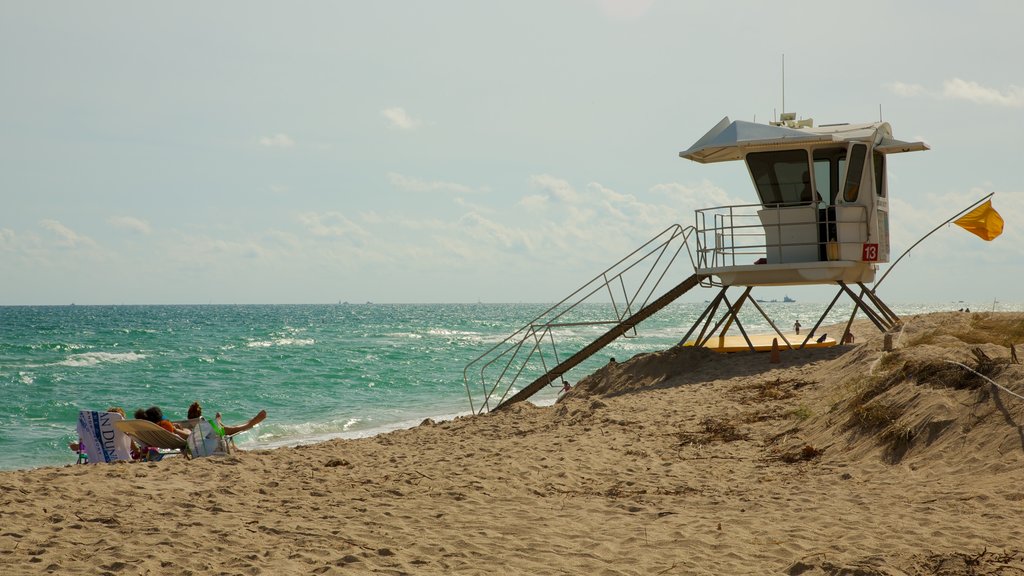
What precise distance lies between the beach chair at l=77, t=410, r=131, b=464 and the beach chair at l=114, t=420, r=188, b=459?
181 mm

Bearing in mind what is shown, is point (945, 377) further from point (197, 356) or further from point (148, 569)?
point (197, 356)

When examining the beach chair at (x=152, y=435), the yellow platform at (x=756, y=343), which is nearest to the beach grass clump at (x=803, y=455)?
the yellow platform at (x=756, y=343)

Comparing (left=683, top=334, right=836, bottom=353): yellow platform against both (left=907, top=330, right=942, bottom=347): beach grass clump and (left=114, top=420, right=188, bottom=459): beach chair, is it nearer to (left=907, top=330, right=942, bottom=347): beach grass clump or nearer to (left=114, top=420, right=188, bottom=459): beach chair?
(left=907, top=330, right=942, bottom=347): beach grass clump

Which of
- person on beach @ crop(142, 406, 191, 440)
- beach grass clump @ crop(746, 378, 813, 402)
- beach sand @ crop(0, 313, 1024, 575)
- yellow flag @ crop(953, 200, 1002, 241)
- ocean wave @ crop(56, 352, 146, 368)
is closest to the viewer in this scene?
beach sand @ crop(0, 313, 1024, 575)

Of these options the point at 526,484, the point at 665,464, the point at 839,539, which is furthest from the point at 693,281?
the point at 839,539

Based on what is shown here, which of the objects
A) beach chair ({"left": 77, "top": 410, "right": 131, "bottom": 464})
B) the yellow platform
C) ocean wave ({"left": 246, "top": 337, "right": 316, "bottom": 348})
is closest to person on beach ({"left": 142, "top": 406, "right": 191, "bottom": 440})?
beach chair ({"left": 77, "top": 410, "right": 131, "bottom": 464})

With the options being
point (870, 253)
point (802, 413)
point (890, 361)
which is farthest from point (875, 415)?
point (870, 253)

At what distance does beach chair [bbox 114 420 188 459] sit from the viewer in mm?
12523

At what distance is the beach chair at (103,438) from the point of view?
1278 centimetres

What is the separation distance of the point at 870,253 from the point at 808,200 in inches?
61.8

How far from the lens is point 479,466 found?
35.3 ft

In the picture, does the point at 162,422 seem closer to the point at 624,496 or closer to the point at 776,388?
the point at 624,496

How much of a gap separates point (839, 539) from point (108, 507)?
6.86 metres

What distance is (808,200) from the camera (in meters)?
17.8
